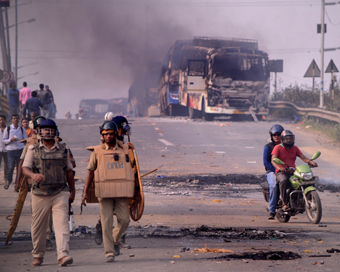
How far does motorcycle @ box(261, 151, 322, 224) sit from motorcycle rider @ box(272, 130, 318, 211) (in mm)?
63

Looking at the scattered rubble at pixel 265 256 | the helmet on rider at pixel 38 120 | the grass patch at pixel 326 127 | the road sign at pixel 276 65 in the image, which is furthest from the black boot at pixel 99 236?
the road sign at pixel 276 65

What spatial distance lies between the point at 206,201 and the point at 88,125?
16.0m

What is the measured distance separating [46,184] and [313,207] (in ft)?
13.3

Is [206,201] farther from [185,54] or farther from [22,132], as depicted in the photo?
[185,54]

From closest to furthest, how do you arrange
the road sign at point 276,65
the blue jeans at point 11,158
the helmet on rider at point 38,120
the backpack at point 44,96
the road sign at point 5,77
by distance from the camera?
1. the helmet on rider at point 38,120
2. the blue jeans at point 11,158
3. the backpack at point 44,96
4. the road sign at point 5,77
5. the road sign at point 276,65

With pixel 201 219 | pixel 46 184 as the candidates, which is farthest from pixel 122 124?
pixel 201 219

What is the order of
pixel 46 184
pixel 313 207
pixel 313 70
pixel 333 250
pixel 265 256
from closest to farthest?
pixel 46 184, pixel 265 256, pixel 333 250, pixel 313 207, pixel 313 70

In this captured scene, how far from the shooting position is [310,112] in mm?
24734

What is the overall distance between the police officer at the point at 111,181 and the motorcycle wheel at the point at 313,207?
3114mm

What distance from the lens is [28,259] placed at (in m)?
5.64

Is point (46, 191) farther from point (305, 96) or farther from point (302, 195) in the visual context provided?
point (305, 96)

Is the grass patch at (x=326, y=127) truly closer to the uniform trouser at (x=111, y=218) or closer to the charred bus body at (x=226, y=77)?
the charred bus body at (x=226, y=77)

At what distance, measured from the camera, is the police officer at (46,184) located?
5.41 metres

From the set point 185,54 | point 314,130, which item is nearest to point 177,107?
point 185,54
